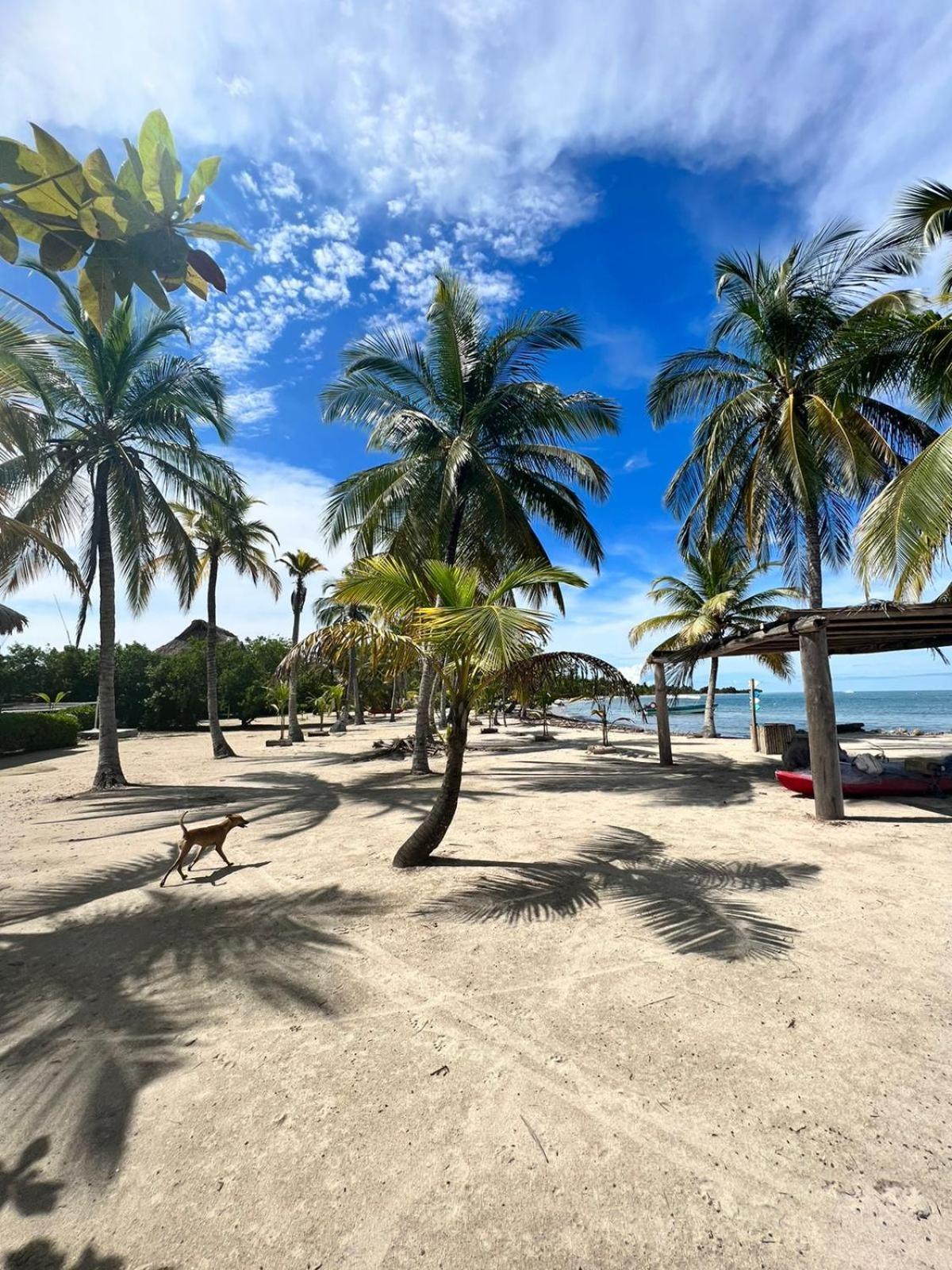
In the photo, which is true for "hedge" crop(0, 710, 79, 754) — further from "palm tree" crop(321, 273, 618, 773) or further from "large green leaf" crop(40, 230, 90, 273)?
"large green leaf" crop(40, 230, 90, 273)

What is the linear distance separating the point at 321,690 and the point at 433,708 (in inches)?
344

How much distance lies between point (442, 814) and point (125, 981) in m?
3.17

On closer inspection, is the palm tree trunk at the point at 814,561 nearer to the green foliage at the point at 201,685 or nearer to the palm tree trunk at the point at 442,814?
the palm tree trunk at the point at 442,814

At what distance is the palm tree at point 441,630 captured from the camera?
5.37 meters

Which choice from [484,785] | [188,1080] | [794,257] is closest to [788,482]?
[794,257]

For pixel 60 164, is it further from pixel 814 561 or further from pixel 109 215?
pixel 814 561

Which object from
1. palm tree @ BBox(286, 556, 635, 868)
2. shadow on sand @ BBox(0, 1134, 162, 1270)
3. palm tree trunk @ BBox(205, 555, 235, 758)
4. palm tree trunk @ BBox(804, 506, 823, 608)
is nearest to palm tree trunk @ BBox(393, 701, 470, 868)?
palm tree @ BBox(286, 556, 635, 868)

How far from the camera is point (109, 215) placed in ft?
6.45

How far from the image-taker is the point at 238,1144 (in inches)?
92.9

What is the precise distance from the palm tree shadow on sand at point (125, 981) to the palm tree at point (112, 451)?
8.38 m

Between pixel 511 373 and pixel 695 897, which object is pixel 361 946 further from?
pixel 511 373

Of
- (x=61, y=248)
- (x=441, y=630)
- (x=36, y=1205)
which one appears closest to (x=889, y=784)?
(x=441, y=630)

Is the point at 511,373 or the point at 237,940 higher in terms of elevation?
the point at 511,373

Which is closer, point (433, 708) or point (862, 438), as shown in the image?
point (862, 438)
